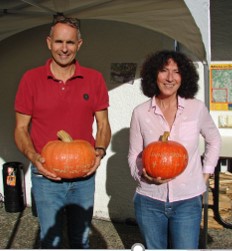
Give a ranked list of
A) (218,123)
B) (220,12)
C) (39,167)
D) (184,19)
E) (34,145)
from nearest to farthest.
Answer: (39,167) → (34,145) → (184,19) → (220,12) → (218,123)

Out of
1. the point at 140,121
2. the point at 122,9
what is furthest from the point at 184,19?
the point at 140,121

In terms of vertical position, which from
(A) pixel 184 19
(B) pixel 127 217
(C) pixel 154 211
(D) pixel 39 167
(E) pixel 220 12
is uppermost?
(E) pixel 220 12

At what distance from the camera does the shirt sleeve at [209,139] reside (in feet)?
8.88

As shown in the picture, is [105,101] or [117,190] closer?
[105,101]

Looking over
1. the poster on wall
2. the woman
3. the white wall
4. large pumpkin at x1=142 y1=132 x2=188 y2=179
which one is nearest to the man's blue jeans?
the woman

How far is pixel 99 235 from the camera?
15.8 ft

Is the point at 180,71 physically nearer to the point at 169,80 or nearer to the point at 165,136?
the point at 169,80

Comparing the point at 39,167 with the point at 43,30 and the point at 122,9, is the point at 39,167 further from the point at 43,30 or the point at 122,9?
the point at 43,30

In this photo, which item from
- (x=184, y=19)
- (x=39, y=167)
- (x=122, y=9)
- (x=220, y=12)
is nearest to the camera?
(x=39, y=167)

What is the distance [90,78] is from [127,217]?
2710 millimetres

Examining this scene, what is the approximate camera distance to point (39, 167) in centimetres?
265

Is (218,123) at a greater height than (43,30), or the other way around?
(43,30)

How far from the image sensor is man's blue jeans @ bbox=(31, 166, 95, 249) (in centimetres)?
283

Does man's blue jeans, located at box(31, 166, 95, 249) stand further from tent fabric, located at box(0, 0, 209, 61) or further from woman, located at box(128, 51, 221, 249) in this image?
tent fabric, located at box(0, 0, 209, 61)
